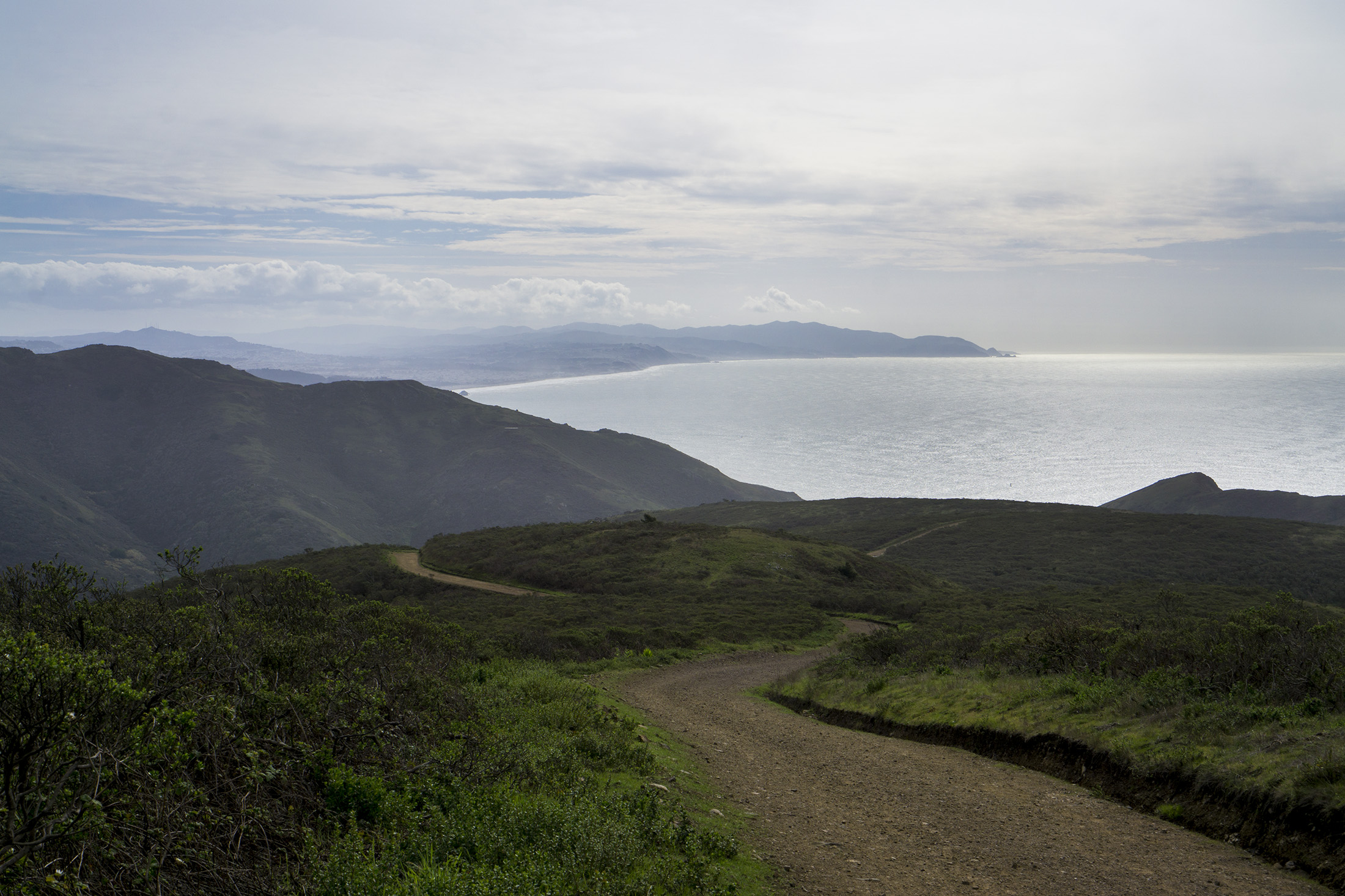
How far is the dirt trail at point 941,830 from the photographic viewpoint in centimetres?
583

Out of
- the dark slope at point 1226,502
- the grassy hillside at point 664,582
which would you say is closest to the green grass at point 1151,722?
the grassy hillside at point 664,582

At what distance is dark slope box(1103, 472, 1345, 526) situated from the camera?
84688mm

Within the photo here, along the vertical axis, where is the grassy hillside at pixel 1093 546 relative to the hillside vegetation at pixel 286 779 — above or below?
below

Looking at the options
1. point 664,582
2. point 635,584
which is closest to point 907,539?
point 664,582

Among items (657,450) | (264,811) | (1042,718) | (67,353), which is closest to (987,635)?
(1042,718)

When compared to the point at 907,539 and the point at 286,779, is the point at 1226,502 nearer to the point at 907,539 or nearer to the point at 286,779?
the point at 907,539

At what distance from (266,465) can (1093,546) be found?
127841mm

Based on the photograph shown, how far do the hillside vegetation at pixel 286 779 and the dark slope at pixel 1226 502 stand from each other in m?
91.6

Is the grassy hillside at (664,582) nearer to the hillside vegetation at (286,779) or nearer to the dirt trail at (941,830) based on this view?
the dirt trail at (941,830)

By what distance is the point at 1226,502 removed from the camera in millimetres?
90688

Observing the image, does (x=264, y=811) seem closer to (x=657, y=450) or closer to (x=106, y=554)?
(x=106, y=554)

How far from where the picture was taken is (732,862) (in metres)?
6.09

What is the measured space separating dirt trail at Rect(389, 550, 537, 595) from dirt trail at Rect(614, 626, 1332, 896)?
28.4 meters

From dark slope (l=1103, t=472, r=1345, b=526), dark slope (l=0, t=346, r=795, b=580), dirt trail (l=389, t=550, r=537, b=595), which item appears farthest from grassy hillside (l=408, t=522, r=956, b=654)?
dark slope (l=0, t=346, r=795, b=580)
